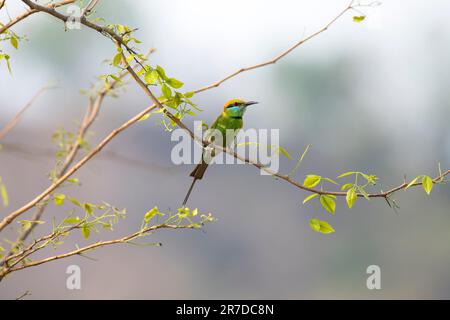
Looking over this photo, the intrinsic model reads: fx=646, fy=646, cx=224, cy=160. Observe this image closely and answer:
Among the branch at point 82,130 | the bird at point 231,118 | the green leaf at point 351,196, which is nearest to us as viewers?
the green leaf at point 351,196

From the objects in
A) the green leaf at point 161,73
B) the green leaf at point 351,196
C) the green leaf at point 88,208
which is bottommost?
the green leaf at point 351,196

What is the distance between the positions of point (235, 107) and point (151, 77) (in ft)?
3.78

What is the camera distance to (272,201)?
15.4 metres

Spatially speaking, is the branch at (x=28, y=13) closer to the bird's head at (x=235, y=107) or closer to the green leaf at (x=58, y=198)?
the green leaf at (x=58, y=198)

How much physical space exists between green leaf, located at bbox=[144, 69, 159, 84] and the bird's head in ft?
3.64

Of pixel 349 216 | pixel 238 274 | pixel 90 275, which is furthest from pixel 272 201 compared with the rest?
pixel 90 275

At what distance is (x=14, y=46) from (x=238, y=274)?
15.2 meters

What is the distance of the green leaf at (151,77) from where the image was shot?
95 centimetres

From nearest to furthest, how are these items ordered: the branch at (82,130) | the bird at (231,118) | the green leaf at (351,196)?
the green leaf at (351,196) < the branch at (82,130) < the bird at (231,118)

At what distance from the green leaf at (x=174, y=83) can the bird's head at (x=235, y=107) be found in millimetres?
1102

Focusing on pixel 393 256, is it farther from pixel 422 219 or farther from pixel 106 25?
pixel 106 25

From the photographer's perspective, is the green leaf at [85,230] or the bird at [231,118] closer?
the green leaf at [85,230]

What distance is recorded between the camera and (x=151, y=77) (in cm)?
95

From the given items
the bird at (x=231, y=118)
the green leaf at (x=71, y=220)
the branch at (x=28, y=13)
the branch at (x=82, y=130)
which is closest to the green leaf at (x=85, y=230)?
the green leaf at (x=71, y=220)
